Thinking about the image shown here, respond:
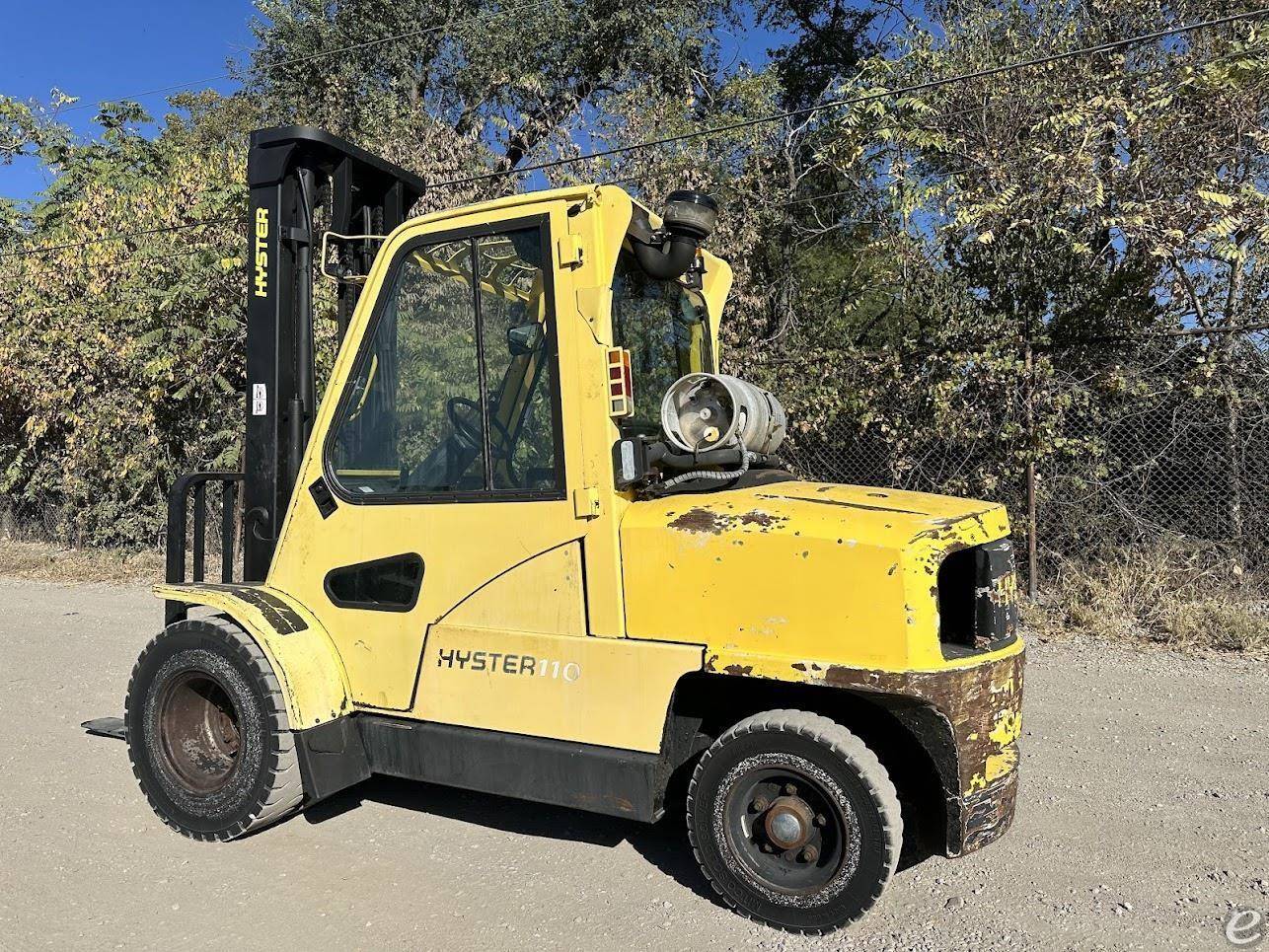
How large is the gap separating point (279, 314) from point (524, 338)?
138cm

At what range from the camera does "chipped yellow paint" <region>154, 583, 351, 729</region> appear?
3686 mm

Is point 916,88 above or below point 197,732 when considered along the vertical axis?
above

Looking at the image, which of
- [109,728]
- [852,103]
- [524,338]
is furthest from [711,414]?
[852,103]

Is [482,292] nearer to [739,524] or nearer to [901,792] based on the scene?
[739,524]

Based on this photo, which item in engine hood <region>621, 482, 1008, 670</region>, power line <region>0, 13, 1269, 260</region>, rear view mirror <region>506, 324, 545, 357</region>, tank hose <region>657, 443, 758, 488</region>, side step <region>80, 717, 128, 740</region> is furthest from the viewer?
power line <region>0, 13, 1269, 260</region>

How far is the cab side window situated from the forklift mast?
1.74ft

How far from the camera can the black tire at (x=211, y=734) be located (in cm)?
372

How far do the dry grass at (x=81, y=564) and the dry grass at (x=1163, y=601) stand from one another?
9858 mm

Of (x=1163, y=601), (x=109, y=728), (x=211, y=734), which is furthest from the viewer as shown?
(x=1163, y=601)

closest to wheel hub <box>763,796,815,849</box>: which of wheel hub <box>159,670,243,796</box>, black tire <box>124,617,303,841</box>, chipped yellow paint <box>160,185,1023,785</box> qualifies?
chipped yellow paint <box>160,185,1023,785</box>

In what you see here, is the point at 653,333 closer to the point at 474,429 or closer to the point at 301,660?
the point at 474,429

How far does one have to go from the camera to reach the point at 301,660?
12.2ft

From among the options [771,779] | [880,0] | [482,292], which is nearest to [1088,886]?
[771,779]

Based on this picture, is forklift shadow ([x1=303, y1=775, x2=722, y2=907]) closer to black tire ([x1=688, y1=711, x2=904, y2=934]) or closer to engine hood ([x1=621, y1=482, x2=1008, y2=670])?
black tire ([x1=688, y1=711, x2=904, y2=934])
